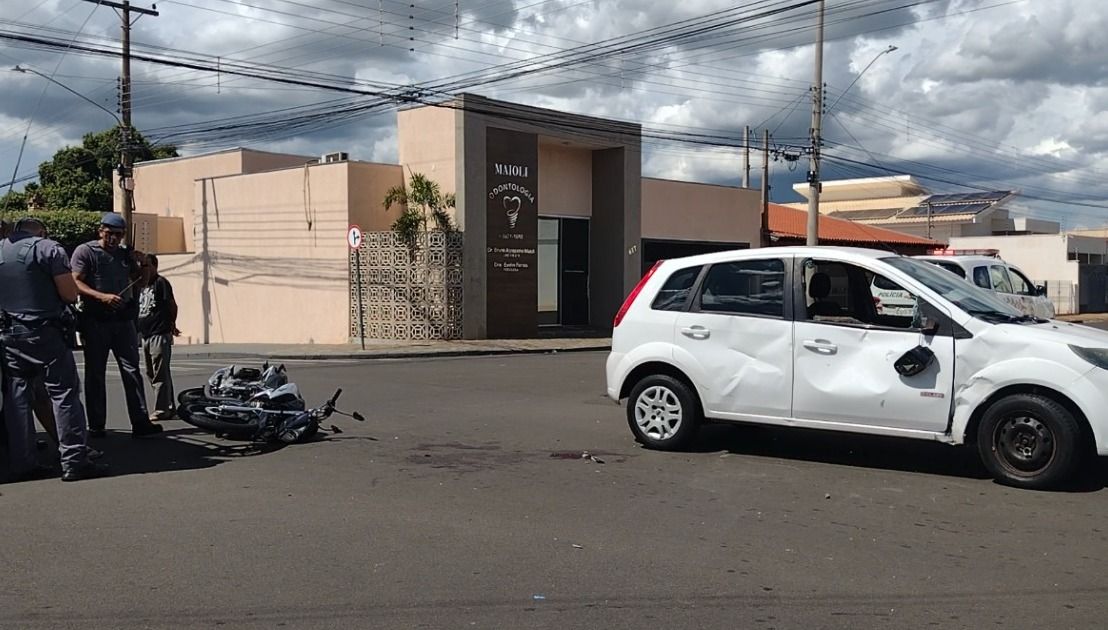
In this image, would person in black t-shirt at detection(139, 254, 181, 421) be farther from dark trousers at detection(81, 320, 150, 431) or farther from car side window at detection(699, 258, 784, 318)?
car side window at detection(699, 258, 784, 318)

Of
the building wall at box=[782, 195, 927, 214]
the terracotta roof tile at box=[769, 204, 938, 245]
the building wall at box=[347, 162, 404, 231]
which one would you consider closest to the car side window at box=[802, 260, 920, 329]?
the building wall at box=[347, 162, 404, 231]

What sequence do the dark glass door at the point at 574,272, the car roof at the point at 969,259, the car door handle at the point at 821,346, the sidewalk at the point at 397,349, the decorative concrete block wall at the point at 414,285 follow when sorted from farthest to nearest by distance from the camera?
the dark glass door at the point at 574,272, the decorative concrete block wall at the point at 414,285, the sidewalk at the point at 397,349, the car roof at the point at 969,259, the car door handle at the point at 821,346

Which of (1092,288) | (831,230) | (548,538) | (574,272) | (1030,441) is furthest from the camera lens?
(1092,288)

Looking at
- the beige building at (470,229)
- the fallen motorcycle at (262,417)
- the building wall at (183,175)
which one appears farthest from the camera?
the building wall at (183,175)

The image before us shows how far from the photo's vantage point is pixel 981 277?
1367 centimetres

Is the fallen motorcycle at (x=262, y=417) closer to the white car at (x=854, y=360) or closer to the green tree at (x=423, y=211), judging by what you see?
the white car at (x=854, y=360)

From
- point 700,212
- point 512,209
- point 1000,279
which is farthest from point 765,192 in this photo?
point 1000,279

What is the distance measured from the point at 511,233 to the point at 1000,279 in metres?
12.8

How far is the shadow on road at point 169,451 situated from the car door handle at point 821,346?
14.8 ft

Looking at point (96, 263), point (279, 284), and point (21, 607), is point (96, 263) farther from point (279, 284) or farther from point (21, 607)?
point (279, 284)

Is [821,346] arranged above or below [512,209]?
below

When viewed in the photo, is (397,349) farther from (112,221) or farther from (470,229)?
(112,221)

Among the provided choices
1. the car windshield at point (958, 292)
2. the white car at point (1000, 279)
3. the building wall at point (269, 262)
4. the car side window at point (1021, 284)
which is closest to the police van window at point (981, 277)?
the white car at point (1000, 279)

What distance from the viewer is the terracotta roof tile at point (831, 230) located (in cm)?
3684
